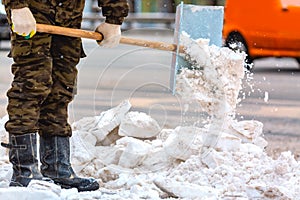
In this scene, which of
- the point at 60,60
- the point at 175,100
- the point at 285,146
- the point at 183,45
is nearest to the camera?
the point at 60,60

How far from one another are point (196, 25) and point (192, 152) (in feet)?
2.65

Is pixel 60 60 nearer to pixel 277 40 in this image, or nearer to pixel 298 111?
pixel 298 111

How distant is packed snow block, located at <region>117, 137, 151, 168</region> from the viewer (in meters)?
4.64

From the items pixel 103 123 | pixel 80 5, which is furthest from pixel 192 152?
pixel 80 5

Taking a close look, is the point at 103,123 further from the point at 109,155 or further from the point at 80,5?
the point at 80,5

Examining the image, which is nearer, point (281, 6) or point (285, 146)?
point (285, 146)

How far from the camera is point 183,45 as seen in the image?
4.88 m

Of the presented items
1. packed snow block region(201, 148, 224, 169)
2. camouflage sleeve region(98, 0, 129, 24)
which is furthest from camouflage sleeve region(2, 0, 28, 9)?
packed snow block region(201, 148, 224, 169)

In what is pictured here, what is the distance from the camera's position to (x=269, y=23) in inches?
462

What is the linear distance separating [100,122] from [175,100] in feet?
1.64

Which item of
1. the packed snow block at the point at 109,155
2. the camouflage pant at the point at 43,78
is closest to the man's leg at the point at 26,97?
the camouflage pant at the point at 43,78

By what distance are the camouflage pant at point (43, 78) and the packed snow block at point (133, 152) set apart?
22.7 inches

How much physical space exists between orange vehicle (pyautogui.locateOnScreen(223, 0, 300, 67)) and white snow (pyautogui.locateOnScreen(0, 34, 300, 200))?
6.31m

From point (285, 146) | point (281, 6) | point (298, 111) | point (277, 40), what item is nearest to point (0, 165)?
point (285, 146)
